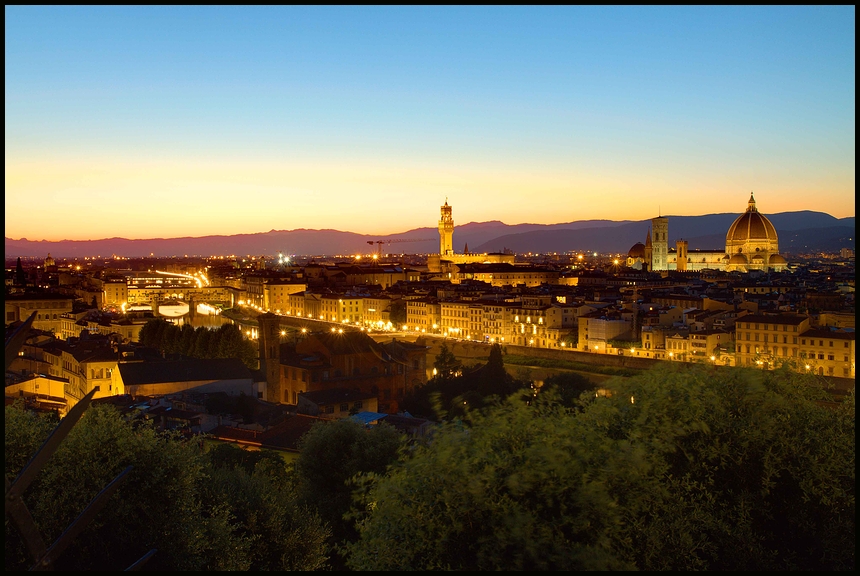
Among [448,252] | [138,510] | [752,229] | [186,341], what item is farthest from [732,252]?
[138,510]

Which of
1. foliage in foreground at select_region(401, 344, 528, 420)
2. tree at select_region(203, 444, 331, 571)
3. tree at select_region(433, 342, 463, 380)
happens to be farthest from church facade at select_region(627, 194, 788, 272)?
tree at select_region(203, 444, 331, 571)

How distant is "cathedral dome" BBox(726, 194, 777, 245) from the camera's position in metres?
67.6

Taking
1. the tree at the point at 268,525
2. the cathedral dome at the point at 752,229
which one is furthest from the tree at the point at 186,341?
the cathedral dome at the point at 752,229

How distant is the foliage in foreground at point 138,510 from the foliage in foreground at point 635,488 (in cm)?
132

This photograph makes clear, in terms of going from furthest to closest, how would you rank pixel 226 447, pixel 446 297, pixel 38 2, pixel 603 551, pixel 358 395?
pixel 446 297
pixel 358 395
pixel 226 447
pixel 603 551
pixel 38 2

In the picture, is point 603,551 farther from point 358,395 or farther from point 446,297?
point 446,297

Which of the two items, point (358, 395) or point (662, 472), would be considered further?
point (358, 395)

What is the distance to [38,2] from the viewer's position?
2586 millimetres

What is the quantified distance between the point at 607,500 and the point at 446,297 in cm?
3422

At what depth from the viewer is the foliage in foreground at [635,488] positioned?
14.4 ft

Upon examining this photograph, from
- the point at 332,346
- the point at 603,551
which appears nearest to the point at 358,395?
the point at 332,346

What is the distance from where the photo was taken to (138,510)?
5746mm

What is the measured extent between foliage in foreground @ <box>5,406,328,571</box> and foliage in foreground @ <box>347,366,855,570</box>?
4.31ft

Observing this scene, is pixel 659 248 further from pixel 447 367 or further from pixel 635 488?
pixel 635 488
